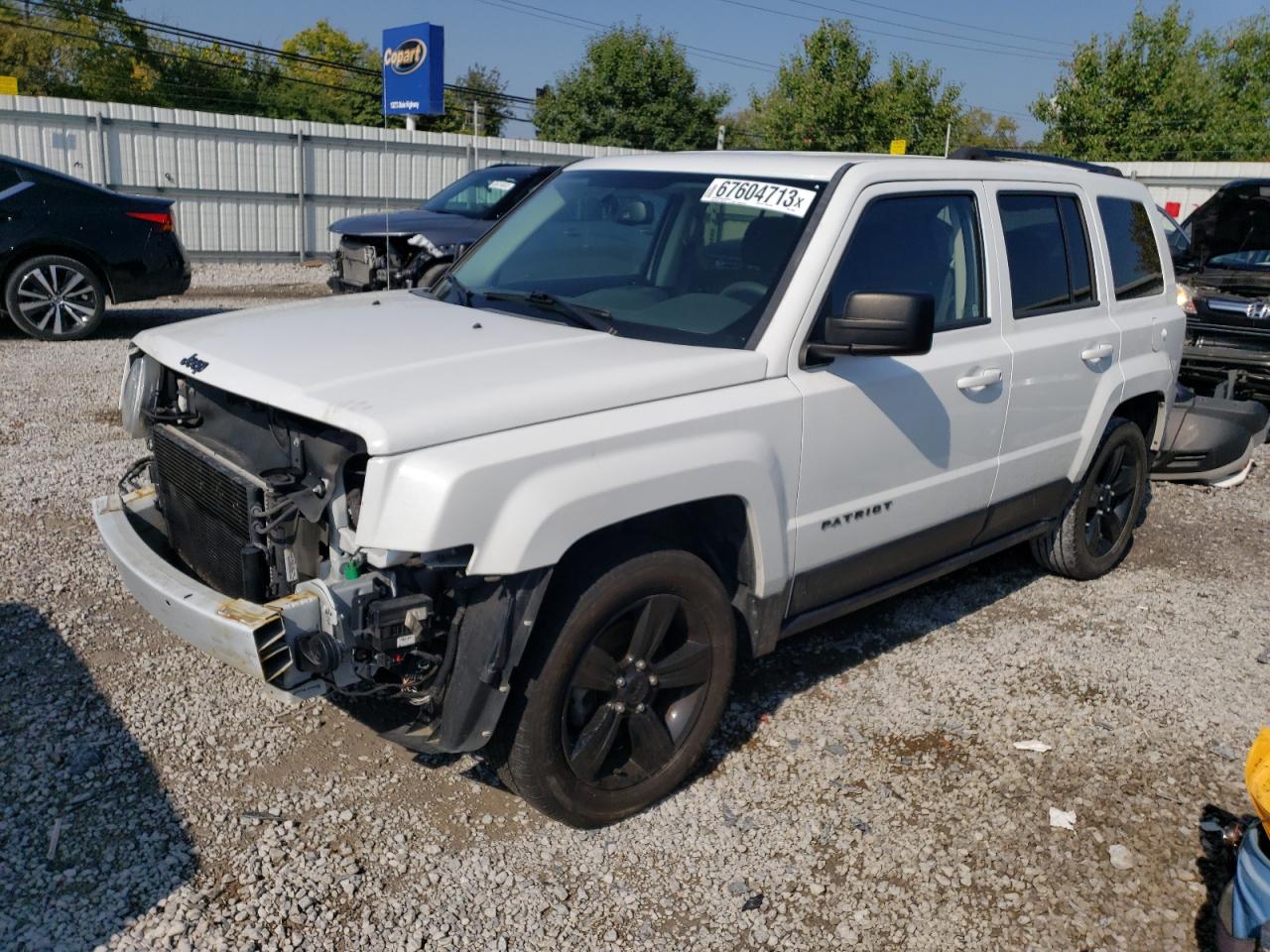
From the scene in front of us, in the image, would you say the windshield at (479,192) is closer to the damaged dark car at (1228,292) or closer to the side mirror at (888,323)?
the damaged dark car at (1228,292)

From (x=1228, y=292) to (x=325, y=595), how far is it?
8.59 m

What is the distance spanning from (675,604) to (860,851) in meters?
0.96

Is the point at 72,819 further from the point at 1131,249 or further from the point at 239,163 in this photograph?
the point at 239,163

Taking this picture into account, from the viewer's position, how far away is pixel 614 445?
3.08 m

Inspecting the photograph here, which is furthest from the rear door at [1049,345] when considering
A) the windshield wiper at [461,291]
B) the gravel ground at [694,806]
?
the windshield wiper at [461,291]

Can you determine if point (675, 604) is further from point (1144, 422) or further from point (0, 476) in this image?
point (0, 476)

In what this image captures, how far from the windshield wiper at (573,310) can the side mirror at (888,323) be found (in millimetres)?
776

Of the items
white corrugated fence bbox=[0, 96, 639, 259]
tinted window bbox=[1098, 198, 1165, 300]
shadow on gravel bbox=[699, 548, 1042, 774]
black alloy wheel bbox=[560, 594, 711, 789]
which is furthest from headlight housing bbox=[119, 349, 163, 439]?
white corrugated fence bbox=[0, 96, 639, 259]

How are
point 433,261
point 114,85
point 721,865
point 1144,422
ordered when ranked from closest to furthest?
1. point 721,865
2. point 1144,422
3. point 433,261
4. point 114,85

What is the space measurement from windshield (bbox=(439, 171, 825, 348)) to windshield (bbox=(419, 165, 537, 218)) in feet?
27.4

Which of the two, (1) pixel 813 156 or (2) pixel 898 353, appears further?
(1) pixel 813 156

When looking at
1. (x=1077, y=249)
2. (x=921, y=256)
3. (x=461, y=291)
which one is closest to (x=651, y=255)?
(x=461, y=291)

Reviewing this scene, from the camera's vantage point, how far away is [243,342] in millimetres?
3557

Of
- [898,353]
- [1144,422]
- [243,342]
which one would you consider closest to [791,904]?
[898,353]
